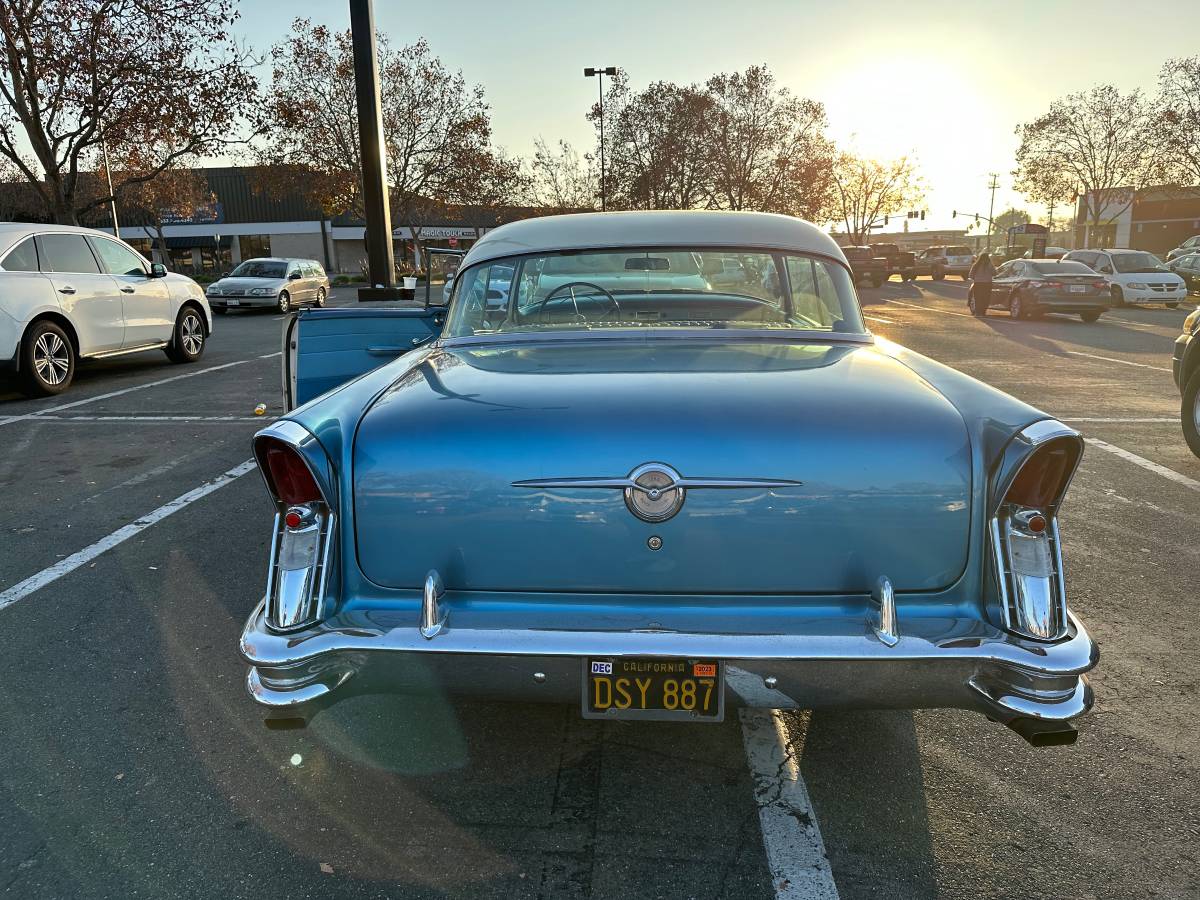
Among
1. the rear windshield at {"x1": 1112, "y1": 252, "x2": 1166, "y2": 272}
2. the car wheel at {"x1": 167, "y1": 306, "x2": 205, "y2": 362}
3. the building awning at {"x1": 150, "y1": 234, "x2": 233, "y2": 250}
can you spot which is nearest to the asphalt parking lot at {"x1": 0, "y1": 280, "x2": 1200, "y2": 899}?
the car wheel at {"x1": 167, "y1": 306, "x2": 205, "y2": 362}

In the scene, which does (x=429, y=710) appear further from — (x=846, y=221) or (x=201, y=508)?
(x=846, y=221)

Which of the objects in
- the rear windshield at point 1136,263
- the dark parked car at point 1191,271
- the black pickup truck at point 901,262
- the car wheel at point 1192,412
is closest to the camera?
the car wheel at point 1192,412

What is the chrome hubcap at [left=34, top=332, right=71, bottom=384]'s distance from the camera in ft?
29.5

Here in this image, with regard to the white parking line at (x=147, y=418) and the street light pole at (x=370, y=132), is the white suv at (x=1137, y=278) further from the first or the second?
the white parking line at (x=147, y=418)

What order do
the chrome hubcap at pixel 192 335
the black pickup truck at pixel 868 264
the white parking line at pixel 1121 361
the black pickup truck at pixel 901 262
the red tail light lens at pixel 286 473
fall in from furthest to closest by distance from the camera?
the black pickup truck at pixel 901 262 < the black pickup truck at pixel 868 264 < the chrome hubcap at pixel 192 335 < the white parking line at pixel 1121 361 < the red tail light lens at pixel 286 473

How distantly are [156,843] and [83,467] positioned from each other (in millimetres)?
4909

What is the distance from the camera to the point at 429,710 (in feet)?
9.86

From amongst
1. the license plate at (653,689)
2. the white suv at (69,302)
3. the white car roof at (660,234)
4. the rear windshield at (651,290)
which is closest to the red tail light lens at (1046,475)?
the license plate at (653,689)

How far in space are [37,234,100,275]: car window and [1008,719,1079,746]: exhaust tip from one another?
1018 cm

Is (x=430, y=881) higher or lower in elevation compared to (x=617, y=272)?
lower

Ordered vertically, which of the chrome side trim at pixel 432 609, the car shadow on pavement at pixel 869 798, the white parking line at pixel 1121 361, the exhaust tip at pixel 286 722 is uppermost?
the chrome side trim at pixel 432 609

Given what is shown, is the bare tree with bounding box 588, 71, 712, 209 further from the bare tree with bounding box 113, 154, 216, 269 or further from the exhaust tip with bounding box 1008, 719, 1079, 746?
the exhaust tip with bounding box 1008, 719, 1079, 746

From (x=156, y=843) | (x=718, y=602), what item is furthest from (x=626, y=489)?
(x=156, y=843)

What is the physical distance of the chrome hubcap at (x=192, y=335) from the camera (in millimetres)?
11758
